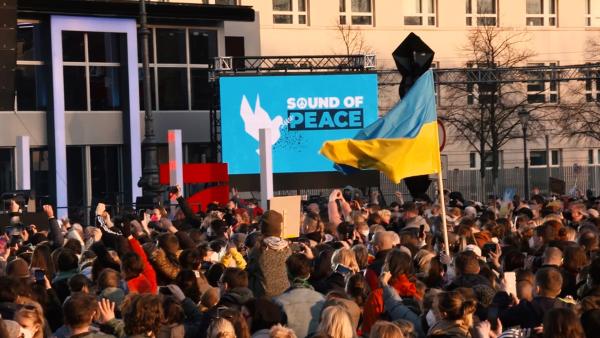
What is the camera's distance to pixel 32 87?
132ft

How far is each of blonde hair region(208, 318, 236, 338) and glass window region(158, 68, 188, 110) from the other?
34.7m

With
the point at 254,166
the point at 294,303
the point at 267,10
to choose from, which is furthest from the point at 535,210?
the point at 267,10

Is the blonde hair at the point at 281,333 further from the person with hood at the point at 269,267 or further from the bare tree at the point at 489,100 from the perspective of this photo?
the bare tree at the point at 489,100

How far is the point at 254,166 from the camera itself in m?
37.9

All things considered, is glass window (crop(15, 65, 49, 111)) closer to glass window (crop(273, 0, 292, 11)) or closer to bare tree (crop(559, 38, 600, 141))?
glass window (crop(273, 0, 292, 11))

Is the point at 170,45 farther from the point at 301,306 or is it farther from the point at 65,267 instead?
the point at 301,306

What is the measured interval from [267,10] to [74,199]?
19712 millimetres

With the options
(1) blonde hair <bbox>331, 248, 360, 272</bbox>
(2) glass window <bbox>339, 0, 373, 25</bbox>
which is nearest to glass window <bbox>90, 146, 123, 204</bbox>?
(2) glass window <bbox>339, 0, 373, 25</bbox>

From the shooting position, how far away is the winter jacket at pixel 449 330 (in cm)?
896

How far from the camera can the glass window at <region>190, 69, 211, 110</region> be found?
43.6 metres

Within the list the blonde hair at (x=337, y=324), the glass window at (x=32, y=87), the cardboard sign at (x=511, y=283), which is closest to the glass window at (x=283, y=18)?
the glass window at (x=32, y=87)

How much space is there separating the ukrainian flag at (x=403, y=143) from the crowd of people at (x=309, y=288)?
794 millimetres

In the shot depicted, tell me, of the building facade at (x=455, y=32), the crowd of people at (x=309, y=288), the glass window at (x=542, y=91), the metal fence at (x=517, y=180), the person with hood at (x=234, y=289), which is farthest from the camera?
the glass window at (x=542, y=91)

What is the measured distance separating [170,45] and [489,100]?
18.9 meters
